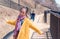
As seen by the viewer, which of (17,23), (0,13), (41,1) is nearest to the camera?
(17,23)

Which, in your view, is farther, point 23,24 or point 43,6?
point 43,6

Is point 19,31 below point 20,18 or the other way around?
below

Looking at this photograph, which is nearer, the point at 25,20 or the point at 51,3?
the point at 25,20

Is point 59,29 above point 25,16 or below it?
below

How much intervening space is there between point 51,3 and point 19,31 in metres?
44.9

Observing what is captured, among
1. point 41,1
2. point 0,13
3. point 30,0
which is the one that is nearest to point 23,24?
point 0,13

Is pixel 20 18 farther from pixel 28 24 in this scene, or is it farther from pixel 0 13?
pixel 0 13

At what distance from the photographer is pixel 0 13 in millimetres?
15758

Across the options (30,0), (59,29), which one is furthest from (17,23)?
(30,0)

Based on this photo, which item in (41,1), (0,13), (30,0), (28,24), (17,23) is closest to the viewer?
(28,24)

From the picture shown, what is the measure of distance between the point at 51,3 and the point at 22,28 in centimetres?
4500

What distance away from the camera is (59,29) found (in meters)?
4.45

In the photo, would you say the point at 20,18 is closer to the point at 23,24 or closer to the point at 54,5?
the point at 23,24

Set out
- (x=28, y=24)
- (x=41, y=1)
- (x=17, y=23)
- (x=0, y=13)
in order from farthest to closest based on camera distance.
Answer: (x=41, y=1), (x=0, y=13), (x=17, y=23), (x=28, y=24)
